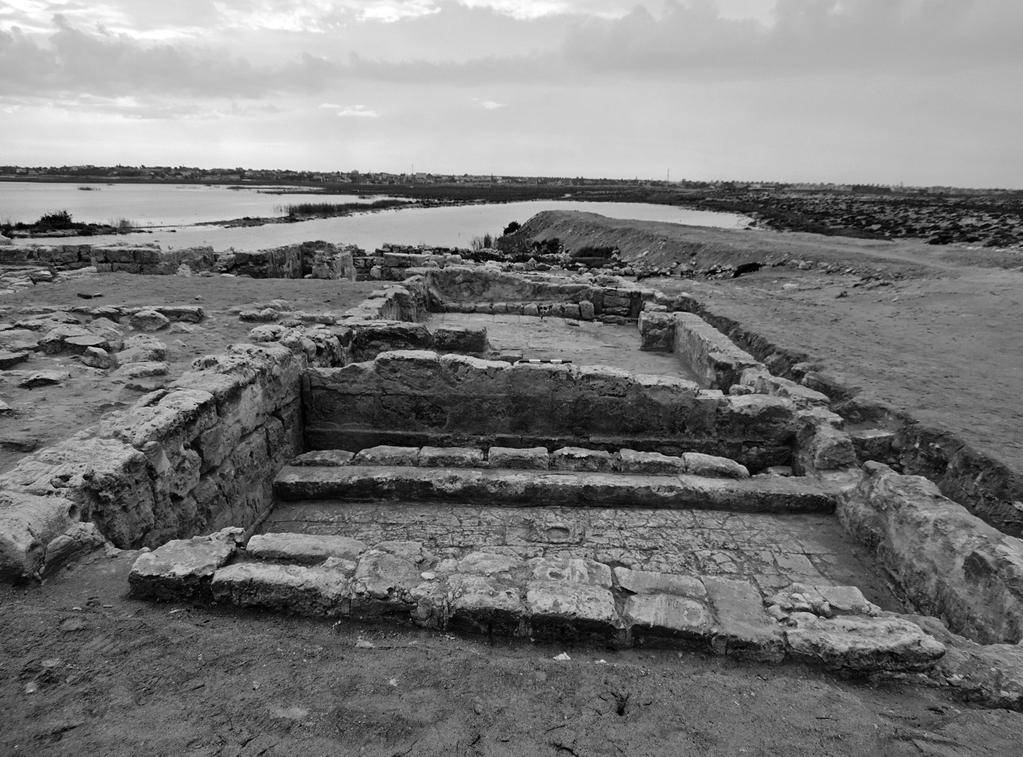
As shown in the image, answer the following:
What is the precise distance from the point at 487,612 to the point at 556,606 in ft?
1.14

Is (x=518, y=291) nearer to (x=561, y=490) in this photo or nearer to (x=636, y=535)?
(x=561, y=490)

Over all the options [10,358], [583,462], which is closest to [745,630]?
[583,462]

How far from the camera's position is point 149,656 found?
2510 millimetres

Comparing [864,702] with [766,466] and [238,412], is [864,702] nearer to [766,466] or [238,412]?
[766,466]

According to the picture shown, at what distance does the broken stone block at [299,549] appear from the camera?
11.0 feet

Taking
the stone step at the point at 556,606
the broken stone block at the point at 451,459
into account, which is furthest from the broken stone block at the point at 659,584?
the broken stone block at the point at 451,459

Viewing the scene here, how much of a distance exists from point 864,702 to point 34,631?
3.70m

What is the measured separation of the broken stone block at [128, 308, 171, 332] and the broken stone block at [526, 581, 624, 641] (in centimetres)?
687

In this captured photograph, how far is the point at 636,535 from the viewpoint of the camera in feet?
15.1

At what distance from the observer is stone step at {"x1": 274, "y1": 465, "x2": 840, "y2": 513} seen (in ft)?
16.4

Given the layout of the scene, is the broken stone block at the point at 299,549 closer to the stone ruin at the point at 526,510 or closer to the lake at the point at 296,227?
the stone ruin at the point at 526,510

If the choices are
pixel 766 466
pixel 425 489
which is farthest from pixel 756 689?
pixel 766 466

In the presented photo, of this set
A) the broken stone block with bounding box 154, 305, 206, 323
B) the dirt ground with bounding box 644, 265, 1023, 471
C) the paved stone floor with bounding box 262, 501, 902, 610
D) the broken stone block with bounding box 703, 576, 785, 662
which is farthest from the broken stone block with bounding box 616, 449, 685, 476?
the broken stone block with bounding box 154, 305, 206, 323

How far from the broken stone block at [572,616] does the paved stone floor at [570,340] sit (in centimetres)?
592
